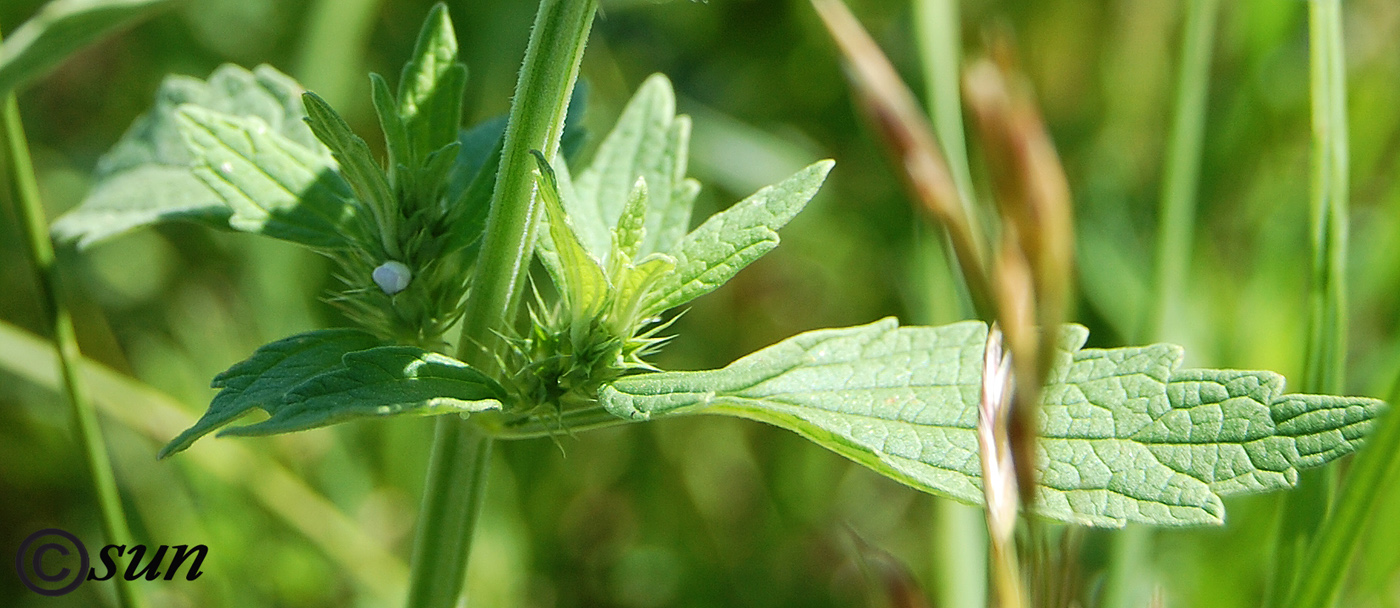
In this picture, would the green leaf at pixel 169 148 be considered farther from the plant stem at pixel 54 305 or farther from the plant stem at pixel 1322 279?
the plant stem at pixel 1322 279

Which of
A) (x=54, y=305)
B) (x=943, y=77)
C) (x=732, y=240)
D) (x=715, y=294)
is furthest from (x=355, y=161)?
(x=715, y=294)

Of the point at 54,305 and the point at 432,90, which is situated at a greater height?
the point at 432,90

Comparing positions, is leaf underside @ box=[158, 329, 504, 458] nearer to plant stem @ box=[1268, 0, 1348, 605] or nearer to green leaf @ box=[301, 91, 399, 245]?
green leaf @ box=[301, 91, 399, 245]

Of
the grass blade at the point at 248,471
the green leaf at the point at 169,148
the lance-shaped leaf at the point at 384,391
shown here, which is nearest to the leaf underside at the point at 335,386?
the lance-shaped leaf at the point at 384,391

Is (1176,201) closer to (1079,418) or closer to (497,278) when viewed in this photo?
(1079,418)

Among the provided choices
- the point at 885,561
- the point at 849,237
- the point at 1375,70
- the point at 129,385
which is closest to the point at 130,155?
the point at 129,385

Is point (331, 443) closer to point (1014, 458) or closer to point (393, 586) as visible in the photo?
point (393, 586)

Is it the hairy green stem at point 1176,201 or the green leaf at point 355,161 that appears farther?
the hairy green stem at point 1176,201
